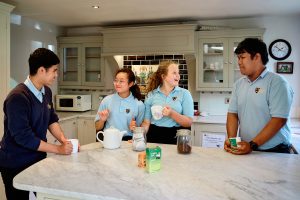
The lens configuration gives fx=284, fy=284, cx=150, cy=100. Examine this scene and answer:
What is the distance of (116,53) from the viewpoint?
14.4ft

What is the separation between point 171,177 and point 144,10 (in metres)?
2.77

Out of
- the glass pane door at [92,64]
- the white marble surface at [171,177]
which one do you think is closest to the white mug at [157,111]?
the white marble surface at [171,177]

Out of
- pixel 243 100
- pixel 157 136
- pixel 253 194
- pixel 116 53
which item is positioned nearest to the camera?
pixel 253 194

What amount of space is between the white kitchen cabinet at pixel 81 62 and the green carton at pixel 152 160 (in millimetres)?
3334

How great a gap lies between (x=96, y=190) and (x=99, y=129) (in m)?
0.99

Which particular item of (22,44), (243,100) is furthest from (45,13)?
(243,100)

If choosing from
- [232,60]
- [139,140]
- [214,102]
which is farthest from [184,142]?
[214,102]

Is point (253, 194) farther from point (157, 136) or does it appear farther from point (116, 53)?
point (116, 53)

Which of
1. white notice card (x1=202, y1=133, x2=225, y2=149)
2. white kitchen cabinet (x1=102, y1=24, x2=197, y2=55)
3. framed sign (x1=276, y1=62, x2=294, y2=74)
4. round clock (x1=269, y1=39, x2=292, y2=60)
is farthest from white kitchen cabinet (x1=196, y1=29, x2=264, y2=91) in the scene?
white notice card (x1=202, y1=133, x2=225, y2=149)

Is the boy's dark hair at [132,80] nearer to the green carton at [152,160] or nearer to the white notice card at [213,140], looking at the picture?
the green carton at [152,160]

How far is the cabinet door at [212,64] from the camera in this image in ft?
13.5

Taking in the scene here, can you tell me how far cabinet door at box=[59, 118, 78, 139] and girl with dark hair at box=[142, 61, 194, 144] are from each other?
216 cm

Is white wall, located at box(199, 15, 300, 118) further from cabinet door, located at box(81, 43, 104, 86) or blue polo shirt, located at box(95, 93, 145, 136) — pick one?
blue polo shirt, located at box(95, 93, 145, 136)

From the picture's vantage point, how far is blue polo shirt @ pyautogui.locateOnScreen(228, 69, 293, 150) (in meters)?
1.85
